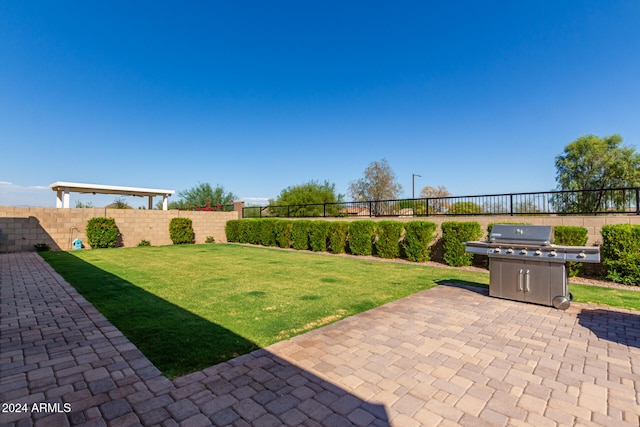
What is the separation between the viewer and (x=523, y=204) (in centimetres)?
880

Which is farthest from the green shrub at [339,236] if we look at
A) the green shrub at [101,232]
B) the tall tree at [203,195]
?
the tall tree at [203,195]

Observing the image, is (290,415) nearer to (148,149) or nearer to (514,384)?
(514,384)

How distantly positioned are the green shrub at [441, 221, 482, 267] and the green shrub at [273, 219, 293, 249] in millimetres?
7071

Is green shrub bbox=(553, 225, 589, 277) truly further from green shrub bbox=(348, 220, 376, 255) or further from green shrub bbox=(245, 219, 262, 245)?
green shrub bbox=(245, 219, 262, 245)

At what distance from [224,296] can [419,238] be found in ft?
21.5

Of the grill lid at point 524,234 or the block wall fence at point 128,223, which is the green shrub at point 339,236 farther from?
the grill lid at point 524,234

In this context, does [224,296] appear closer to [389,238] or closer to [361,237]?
[389,238]

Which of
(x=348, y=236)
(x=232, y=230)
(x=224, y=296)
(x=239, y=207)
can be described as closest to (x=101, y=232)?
(x=232, y=230)

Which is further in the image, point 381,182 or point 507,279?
point 381,182

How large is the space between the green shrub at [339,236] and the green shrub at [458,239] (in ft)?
13.0

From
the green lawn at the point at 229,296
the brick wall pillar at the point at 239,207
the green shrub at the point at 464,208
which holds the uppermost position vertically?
the brick wall pillar at the point at 239,207

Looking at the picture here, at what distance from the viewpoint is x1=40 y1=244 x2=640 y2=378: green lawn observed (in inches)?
123

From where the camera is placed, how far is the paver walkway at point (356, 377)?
1.93m

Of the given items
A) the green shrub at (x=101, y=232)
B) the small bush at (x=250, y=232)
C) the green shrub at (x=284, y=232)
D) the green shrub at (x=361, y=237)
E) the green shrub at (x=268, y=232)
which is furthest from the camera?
the small bush at (x=250, y=232)
